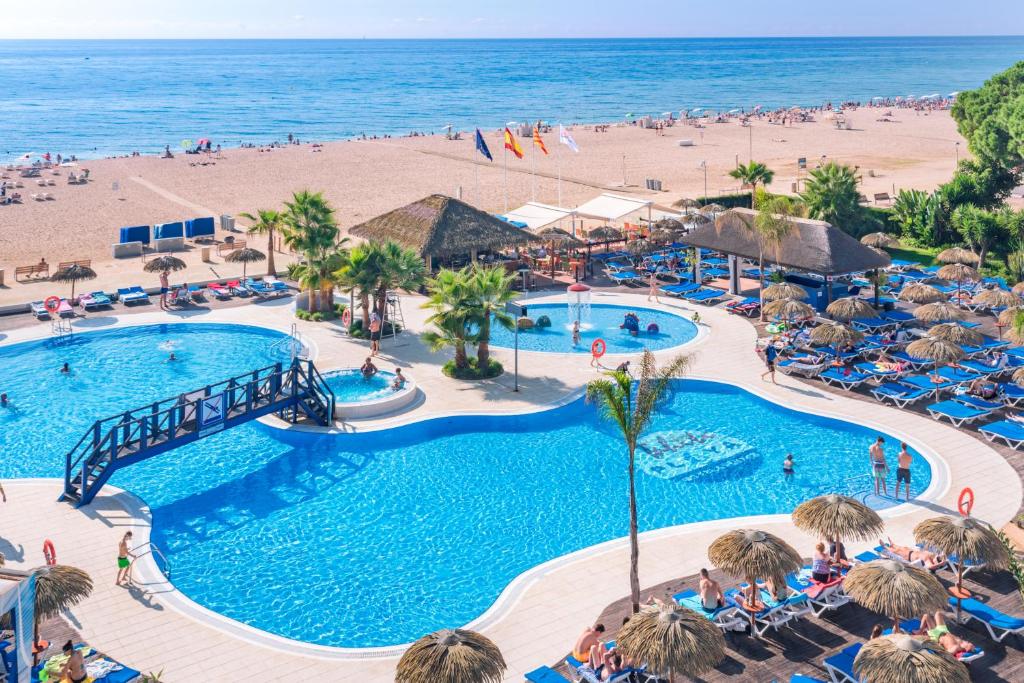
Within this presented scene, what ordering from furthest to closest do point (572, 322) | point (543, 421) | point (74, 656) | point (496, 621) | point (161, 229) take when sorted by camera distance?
1. point (161, 229)
2. point (572, 322)
3. point (543, 421)
4. point (496, 621)
5. point (74, 656)

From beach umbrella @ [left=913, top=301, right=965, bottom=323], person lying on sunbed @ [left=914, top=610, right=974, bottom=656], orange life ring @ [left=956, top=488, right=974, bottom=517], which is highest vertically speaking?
beach umbrella @ [left=913, top=301, right=965, bottom=323]

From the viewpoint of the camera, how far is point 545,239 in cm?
3850

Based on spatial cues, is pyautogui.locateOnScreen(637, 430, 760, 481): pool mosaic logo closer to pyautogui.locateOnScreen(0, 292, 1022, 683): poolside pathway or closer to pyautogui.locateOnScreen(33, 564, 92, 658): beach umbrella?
pyautogui.locateOnScreen(0, 292, 1022, 683): poolside pathway

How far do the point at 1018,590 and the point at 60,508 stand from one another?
1817 cm

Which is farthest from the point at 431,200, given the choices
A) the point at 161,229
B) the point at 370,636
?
the point at 370,636

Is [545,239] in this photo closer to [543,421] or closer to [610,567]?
[543,421]

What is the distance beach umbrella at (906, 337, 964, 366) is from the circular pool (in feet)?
43.7

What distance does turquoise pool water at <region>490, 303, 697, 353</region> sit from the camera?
30.8 metres

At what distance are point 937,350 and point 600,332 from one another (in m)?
10.9

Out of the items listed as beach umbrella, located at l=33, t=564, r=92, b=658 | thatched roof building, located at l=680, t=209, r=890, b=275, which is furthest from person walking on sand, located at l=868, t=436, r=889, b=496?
beach umbrella, located at l=33, t=564, r=92, b=658

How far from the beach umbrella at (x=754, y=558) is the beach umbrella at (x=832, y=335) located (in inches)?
500

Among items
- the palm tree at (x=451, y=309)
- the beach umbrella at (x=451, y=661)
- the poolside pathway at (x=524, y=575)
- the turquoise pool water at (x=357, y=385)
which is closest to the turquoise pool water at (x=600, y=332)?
the poolside pathway at (x=524, y=575)

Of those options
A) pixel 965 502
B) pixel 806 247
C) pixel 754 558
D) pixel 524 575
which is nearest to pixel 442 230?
pixel 806 247

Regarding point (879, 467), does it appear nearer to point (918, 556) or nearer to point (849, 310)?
point (918, 556)
